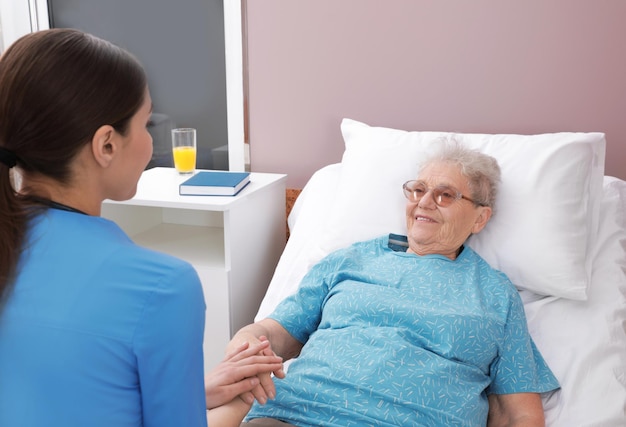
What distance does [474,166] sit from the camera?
1.51 meters

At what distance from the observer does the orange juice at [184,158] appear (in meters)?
2.15

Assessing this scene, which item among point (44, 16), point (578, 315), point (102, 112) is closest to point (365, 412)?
point (578, 315)

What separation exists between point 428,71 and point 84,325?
1588mm

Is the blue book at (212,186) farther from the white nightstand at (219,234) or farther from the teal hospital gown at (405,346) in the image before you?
the teal hospital gown at (405,346)

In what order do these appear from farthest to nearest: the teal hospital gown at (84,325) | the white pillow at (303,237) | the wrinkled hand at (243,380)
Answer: the white pillow at (303,237) < the wrinkled hand at (243,380) < the teal hospital gown at (84,325)

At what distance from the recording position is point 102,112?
2.49 ft

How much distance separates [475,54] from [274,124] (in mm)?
750

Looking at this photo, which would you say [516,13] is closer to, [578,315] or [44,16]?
[578,315]

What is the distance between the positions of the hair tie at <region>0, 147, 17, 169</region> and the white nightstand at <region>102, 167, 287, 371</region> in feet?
3.31

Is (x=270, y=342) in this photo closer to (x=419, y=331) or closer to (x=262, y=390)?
(x=262, y=390)

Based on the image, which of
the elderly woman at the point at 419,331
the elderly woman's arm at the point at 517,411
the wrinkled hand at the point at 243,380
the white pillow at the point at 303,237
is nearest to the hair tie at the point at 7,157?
the wrinkled hand at the point at 243,380

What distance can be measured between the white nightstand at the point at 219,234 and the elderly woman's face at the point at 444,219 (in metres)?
0.60

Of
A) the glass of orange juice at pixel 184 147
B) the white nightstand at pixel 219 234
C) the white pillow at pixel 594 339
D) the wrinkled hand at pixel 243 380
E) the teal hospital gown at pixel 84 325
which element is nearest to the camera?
the teal hospital gown at pixel 84 325

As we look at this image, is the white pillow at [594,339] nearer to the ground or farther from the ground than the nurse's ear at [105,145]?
nearer to the ground
